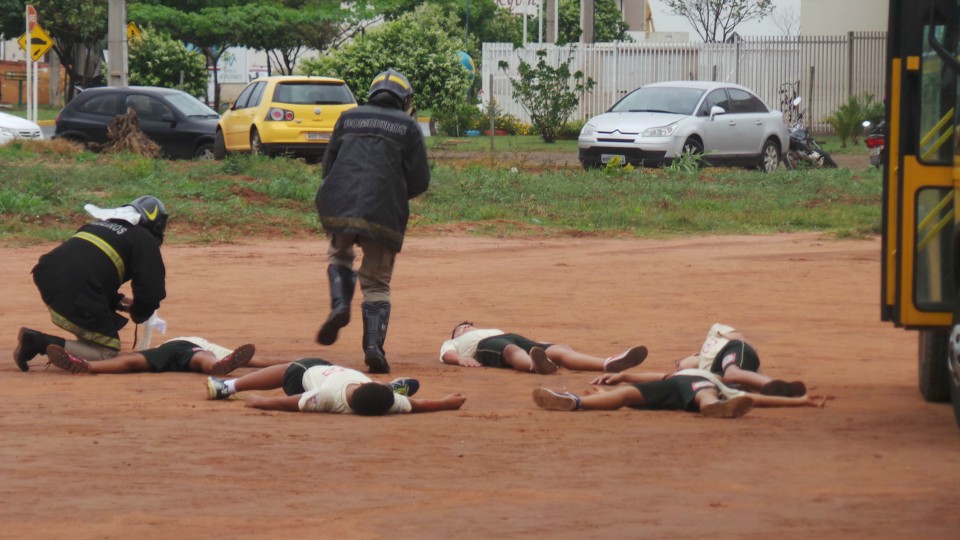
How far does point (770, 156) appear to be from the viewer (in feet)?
86.9

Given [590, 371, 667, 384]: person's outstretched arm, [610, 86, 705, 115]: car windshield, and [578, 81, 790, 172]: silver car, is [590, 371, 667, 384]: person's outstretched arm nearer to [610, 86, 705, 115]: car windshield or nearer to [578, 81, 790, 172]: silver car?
[578, 81, 790, 172]: silver car

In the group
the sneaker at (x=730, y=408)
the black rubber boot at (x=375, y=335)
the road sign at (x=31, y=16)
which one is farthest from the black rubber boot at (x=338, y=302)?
the road sign at (x=31, y=16)

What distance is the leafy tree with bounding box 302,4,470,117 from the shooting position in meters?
37.4

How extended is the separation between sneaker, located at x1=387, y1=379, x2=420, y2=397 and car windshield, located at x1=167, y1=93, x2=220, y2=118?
19215mm

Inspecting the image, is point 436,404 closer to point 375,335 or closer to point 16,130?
point 375,335

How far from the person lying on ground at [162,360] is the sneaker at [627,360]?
2.16 meters

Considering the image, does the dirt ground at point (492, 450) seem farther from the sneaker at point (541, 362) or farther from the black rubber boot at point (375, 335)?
the black rubber boot at point (375, 335)

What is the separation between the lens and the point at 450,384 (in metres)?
8.61

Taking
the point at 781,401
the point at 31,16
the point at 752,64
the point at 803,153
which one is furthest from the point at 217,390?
the point at 752,64

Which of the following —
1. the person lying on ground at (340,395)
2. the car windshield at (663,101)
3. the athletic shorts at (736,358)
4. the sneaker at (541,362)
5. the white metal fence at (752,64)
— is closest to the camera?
the person lying on ground at (340,395)

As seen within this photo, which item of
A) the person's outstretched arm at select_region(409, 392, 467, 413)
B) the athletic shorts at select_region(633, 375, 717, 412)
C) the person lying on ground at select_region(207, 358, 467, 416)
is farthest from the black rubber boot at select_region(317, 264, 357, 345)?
the athletic shorts at select_region(633, 375, 717, 412)

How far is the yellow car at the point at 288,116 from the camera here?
24.3 meters

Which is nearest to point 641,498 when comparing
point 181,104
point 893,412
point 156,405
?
point 893,412

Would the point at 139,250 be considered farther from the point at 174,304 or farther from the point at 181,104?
the point at 181,104
